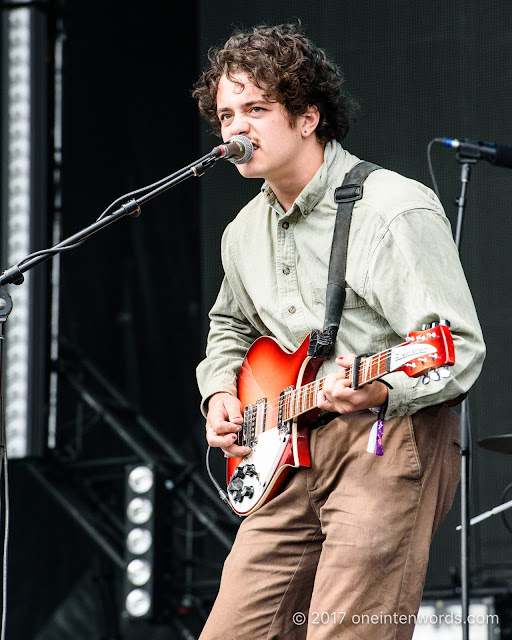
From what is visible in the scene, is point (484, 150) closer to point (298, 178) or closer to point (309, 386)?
point (298, 178)

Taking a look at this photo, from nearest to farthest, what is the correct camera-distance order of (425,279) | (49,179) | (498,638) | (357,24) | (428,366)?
(428,366), (425,279), (498,638), (357,24), (49,179)

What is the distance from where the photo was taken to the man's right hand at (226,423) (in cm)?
269

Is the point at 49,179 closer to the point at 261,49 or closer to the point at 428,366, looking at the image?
the point at 261,49

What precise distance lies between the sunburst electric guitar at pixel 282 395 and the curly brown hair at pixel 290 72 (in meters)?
0.63

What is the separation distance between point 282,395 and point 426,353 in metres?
0.52

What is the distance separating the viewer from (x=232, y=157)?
2.56m

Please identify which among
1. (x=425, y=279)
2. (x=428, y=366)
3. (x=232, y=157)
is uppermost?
(x=232, y=157)

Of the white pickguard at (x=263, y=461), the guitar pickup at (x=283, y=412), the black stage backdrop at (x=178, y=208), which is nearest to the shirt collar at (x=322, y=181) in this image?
the guitar pickup at (x=283, y=412)

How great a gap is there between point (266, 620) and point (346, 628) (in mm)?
285

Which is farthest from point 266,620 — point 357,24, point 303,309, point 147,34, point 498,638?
point 147,34

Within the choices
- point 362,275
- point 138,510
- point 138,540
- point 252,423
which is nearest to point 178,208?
point 138,510

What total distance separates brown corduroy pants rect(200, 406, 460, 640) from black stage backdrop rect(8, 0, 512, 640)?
1710mm

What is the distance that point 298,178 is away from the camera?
2658 millimetres

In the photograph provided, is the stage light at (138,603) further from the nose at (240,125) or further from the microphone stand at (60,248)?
the nose at (240,125)
